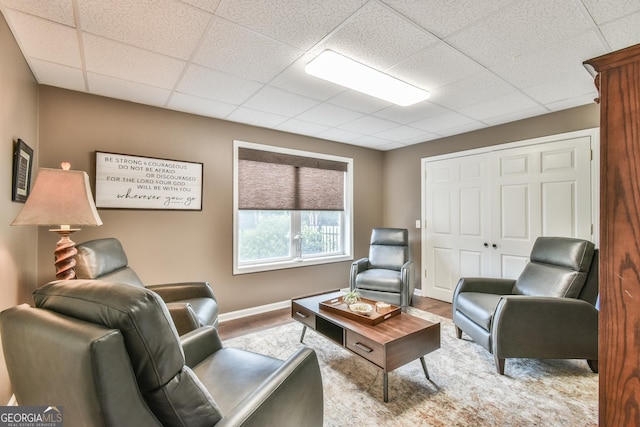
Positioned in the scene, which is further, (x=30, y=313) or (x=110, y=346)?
(x=30, y=313)

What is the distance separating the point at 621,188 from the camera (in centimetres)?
65

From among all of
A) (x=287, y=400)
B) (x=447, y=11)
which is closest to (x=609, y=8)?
(x=447, y=11)

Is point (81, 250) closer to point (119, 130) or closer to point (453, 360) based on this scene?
point (119, 130)

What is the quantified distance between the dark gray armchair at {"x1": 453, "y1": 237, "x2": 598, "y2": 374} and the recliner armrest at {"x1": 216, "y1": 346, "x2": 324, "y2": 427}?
1.59 metres

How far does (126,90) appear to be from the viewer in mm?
2518

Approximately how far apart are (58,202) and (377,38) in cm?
217

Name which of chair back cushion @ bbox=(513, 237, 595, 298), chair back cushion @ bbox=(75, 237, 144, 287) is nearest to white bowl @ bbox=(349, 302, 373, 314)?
chair back cushion @ bbox=(513, 237, 595, 298)

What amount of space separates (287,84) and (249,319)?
8.40 feet

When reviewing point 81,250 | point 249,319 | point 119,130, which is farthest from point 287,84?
point 249,319

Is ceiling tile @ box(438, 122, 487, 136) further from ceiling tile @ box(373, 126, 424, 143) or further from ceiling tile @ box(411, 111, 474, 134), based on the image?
ceiling tile @ box(373, 126, 424, 143)

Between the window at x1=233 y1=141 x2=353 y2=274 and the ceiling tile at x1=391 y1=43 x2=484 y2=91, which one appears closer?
the ceiling tile at x1=391 y1=43 x2=484 y2=91

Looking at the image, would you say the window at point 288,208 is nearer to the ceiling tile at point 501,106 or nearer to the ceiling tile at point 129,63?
the ceiling tile at point 129,63

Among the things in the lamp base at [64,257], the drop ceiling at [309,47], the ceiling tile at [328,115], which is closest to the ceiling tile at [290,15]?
the drop ceiling at [309,47]

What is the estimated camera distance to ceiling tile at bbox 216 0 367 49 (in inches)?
59.1
